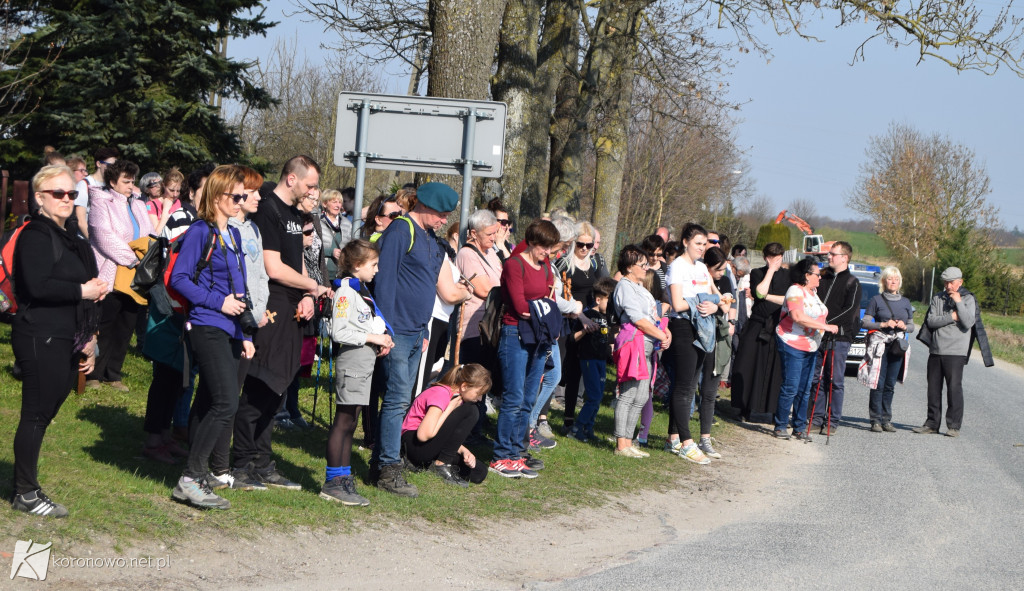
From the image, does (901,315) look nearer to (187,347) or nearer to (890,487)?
(890,487)

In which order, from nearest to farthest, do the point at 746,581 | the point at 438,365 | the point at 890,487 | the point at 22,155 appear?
1. the point at 746,581
2. the point at 438,365
3. the point at 890,487
4. the point at 22,155

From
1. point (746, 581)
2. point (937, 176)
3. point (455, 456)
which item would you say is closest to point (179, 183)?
point (455, 456)

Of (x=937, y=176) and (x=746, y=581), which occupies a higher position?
(x=937, y=176)

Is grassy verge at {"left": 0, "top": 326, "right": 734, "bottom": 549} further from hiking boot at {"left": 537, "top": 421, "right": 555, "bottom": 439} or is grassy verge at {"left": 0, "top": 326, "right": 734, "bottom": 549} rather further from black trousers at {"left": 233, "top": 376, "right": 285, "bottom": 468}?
black trousers at {"left": 233, "top": 376, "right": 285, "bottom": 468}

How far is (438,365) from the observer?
8.73 meters

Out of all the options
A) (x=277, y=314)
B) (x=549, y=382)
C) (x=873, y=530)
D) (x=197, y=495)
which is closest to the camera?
(x=197, y=495)

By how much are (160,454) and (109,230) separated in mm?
2129

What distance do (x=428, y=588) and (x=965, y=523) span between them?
15.9 feet

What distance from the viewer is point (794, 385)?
38.1ft

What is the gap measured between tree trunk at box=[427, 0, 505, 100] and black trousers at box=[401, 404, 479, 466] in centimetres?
411

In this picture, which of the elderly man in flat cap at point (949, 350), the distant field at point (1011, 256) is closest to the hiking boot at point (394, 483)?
the elderly man in flat cap at point (949, 350)

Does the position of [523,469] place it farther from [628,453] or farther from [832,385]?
[832,385]

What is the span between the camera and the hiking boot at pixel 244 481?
6.54 m

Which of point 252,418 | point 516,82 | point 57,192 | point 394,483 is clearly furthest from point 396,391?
point 516,82
